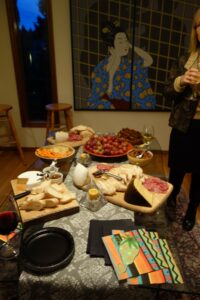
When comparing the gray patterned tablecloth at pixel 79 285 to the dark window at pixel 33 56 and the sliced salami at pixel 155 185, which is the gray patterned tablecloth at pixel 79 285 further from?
the dark window at pixel 33 56

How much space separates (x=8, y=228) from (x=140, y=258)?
546mm

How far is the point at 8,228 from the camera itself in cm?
97

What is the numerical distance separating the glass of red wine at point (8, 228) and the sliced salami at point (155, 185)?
67cm

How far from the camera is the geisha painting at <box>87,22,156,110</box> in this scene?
296 cm

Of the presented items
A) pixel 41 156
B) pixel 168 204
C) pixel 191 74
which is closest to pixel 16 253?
pixel 41 156

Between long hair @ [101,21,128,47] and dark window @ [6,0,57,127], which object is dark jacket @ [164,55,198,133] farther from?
dark window @ [6,0,57,127]

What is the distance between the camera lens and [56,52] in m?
3.11

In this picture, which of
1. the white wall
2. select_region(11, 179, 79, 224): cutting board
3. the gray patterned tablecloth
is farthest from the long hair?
the gray patterned tablecloth

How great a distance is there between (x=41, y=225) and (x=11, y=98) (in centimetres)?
279

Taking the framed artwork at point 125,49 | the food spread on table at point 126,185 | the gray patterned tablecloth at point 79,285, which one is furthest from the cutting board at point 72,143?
the framed artwork at point 125,49

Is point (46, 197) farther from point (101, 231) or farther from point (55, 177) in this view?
point (101, 231)

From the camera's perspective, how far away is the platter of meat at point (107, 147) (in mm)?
1625

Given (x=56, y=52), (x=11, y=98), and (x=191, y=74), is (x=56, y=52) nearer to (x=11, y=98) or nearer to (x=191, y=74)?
(x=11, y=98)

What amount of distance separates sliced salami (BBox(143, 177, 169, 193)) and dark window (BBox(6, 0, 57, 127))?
7.93 feet
